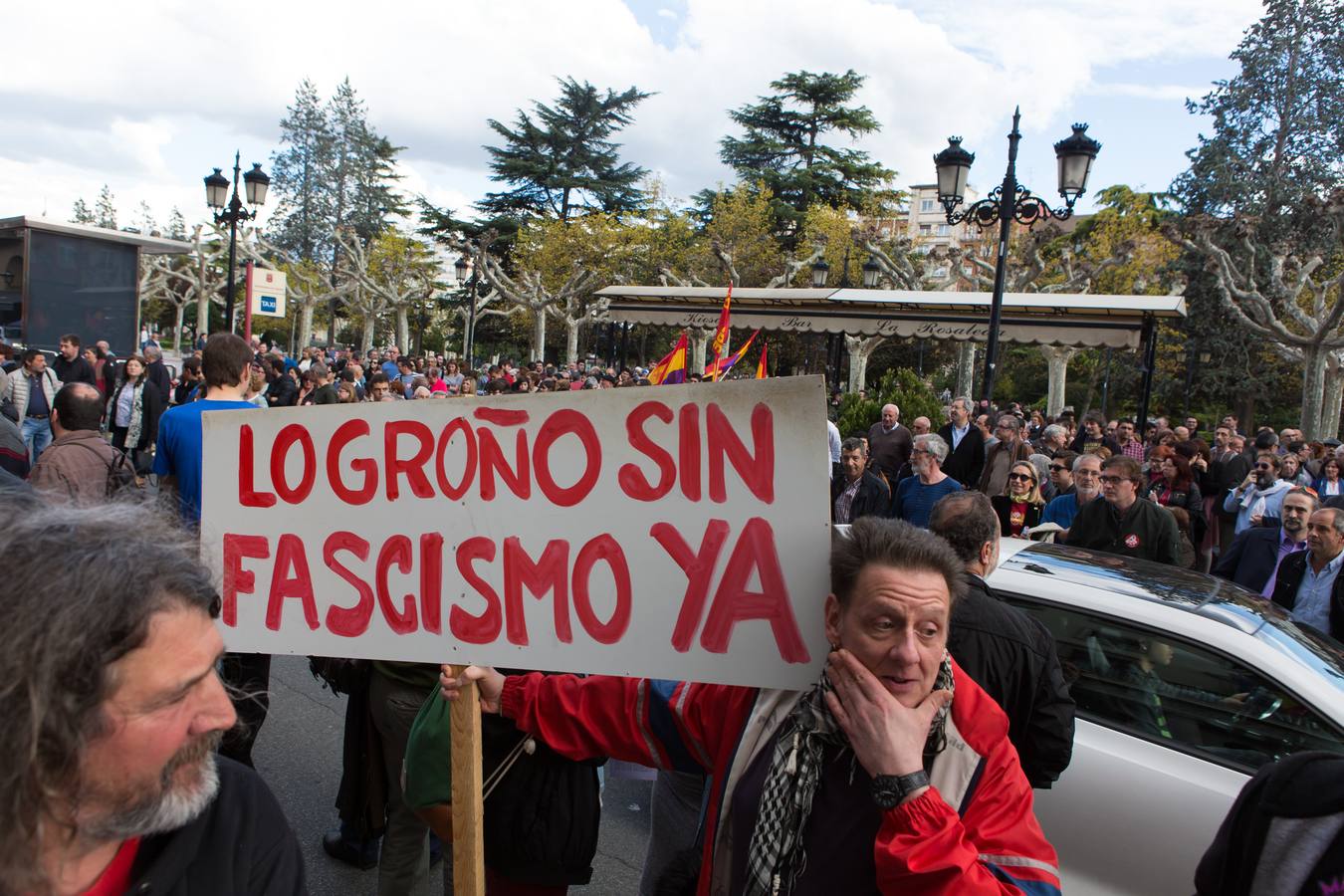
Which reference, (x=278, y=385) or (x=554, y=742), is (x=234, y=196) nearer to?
(x=278, y=385)

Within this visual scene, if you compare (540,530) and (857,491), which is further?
(857,491)

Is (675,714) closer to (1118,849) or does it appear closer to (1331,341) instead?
(1118,849)

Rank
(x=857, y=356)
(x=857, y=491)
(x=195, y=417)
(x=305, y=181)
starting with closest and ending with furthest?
(x=195, y=417) < (x=857, y=491) < (x=857, y=356) < (x=305, y=181)

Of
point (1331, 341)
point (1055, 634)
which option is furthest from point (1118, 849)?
point (1331, 341)

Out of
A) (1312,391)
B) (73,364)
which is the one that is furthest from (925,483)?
(1312,391)

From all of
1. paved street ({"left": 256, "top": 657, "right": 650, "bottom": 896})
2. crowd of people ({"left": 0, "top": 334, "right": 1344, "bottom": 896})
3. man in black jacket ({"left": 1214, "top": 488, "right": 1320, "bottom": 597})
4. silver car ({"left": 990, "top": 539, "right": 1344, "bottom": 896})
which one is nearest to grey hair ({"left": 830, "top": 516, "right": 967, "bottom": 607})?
crowd of people ({"left": 0, "top": 334, "right": 1344, "bottom": 896})

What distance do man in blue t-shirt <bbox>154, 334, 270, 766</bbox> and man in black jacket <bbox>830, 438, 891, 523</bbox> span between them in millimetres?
4574

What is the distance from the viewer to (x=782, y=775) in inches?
63.9

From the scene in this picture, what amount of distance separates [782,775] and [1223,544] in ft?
30.1

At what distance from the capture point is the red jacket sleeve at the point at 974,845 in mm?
1393

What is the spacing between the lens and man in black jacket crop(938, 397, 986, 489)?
9.17 metres

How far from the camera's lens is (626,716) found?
2049mm

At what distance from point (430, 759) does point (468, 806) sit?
35 centimetres

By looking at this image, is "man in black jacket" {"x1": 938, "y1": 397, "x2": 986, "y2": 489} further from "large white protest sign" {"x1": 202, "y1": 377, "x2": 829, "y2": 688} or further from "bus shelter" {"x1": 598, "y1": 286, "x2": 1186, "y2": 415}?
"large white protest sign" {"x1": 202, "y1": 377, "x2": 829, "y2": 688}
